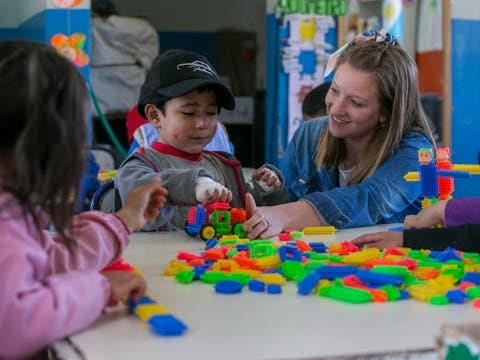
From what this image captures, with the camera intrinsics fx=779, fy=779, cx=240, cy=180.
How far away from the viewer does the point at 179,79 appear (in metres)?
1.76

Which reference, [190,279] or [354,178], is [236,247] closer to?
[190,279]

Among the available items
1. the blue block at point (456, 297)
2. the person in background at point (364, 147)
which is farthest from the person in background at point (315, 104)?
the blue block at point (456, 297)

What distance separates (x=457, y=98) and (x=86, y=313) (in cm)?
465

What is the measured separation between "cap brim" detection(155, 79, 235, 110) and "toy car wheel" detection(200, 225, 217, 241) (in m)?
0.37

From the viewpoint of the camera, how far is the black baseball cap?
1745 millimetres

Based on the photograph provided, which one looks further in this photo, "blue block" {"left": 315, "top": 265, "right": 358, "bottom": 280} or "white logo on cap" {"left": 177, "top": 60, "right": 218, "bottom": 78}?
"white logo on cap" {"left": 177, "top": 60, "right": 218, "bottom": 78}

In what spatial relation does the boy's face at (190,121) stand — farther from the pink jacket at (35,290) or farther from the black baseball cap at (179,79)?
the pink jacket at (35,290)

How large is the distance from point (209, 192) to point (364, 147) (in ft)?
1.91

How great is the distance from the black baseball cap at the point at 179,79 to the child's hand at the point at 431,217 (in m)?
0.59

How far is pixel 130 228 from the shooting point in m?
1.03

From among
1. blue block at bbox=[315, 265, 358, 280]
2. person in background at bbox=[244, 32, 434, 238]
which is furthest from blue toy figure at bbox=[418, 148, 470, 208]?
blue block at bbox=[315, 265, 358, 280]

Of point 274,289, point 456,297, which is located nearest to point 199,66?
point 274,289

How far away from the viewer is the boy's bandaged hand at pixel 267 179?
5.88 feet

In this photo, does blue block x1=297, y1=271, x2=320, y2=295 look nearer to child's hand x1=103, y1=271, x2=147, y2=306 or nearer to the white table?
the white table
